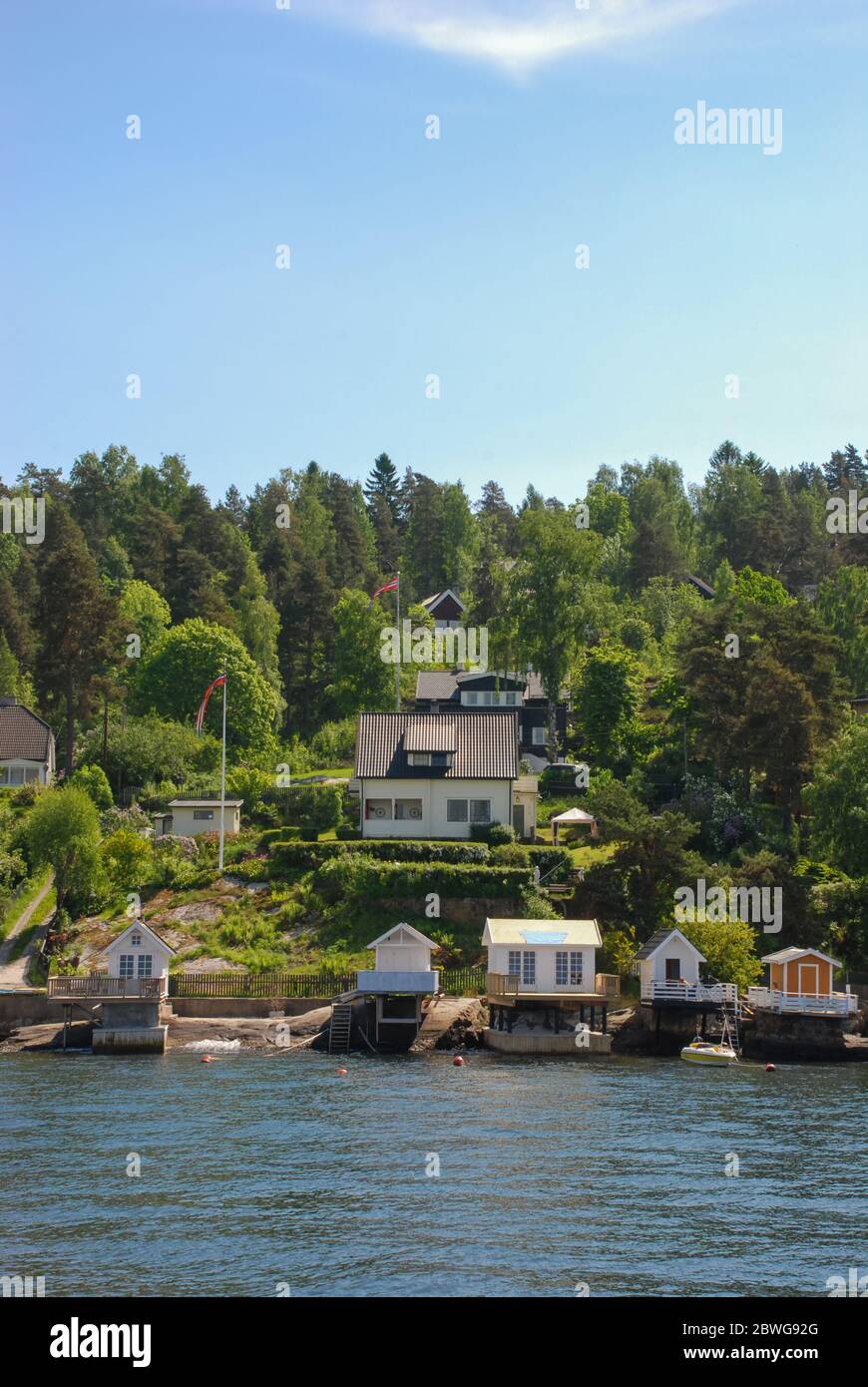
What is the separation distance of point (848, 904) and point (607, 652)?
107 feet

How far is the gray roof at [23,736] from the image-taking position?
96.4 metres

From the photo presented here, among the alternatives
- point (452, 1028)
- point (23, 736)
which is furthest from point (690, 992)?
point (23, 736)

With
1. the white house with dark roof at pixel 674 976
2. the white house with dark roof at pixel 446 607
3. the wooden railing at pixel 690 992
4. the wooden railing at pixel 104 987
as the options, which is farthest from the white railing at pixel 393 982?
the white house with dark roof at pixel 446 607

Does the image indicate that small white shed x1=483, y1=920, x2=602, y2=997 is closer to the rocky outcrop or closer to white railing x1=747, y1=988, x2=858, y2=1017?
the rocky outcrop

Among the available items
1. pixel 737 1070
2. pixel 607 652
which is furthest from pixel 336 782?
pixel 737 1070

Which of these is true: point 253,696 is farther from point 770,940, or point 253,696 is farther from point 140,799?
point 770,940

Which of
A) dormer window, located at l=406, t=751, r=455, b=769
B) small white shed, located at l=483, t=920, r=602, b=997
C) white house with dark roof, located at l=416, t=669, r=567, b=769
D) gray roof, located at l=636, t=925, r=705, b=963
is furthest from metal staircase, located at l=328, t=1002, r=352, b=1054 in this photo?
white house with dark roof, located at l=416, t=669, r=567, b=769

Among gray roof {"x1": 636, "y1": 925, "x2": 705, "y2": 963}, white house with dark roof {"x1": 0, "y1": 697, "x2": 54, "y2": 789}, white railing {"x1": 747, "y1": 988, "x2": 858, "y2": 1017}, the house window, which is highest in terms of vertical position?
white house with dark roof {"x1": 0, "y1": 697, "x2": 54, "y2": 789}

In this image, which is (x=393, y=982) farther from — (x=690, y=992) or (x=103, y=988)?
(x=690, y=992)

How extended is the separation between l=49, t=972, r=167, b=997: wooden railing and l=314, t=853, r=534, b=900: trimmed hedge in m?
13.3

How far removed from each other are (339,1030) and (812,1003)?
18.3 meters

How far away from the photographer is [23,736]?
3841 inches

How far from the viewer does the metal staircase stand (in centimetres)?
5822
